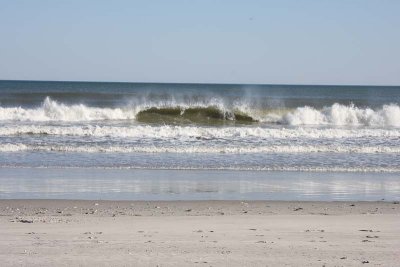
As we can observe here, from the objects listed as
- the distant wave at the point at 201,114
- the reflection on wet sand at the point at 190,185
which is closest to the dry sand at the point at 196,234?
the reflection on wet sand at the point at 190,185

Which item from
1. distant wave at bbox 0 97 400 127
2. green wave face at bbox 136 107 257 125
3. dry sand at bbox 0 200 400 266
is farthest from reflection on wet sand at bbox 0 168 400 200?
green wave face at bbox 136 107 257 125

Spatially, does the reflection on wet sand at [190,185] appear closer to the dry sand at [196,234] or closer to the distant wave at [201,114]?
the dry sand at [196,234]

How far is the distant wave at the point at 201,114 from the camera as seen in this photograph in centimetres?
3381

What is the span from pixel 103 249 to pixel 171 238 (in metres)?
0.94

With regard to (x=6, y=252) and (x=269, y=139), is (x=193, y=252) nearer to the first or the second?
(x=6, y=252)

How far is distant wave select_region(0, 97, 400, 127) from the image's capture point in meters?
33.8

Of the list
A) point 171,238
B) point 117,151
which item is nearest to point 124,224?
point 171,238

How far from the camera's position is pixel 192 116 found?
36000mm

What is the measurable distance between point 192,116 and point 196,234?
28.3m

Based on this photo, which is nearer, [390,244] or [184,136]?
[390,244]

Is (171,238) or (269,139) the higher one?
(269,139)

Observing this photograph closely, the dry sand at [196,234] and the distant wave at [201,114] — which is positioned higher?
the distant wave at [201,114]

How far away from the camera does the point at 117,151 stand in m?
18.7

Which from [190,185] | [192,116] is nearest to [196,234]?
[190,185]
